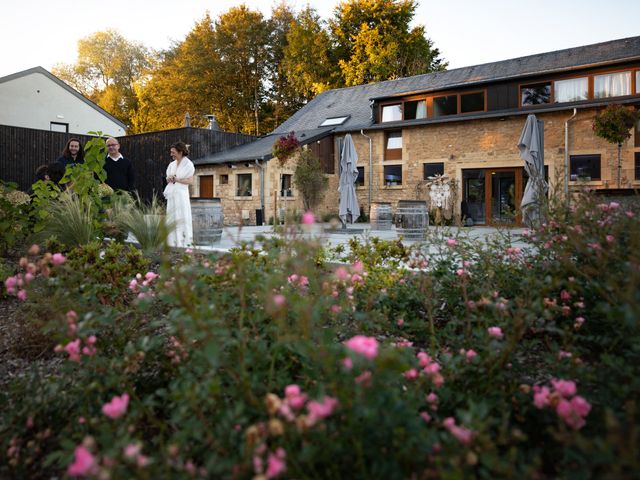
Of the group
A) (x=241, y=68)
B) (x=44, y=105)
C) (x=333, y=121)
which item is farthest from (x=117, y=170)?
(x=241, y=68)

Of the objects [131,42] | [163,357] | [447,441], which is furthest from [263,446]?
[131,42]

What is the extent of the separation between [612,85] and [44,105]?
2352cm

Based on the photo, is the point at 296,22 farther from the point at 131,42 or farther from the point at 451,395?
the point at 451,395

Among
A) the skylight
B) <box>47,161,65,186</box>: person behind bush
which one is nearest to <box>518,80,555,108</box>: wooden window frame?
the skylight

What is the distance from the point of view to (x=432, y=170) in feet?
56.3

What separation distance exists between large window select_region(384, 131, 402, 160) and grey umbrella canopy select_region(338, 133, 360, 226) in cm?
559

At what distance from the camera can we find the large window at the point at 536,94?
49.4 ft

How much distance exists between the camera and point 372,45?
2608 centimetres

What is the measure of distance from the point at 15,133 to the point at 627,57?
20.1 meters

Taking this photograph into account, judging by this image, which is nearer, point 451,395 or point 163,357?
point 451,395

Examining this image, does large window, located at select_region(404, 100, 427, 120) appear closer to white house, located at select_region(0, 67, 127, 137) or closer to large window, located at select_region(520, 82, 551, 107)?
large window, located at select_region(520, 82, 551, 107)

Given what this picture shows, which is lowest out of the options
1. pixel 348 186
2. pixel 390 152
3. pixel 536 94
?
pixel 348 186

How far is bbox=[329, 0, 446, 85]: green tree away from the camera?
25.9 m

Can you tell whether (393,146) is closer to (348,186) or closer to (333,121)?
(333,121)
